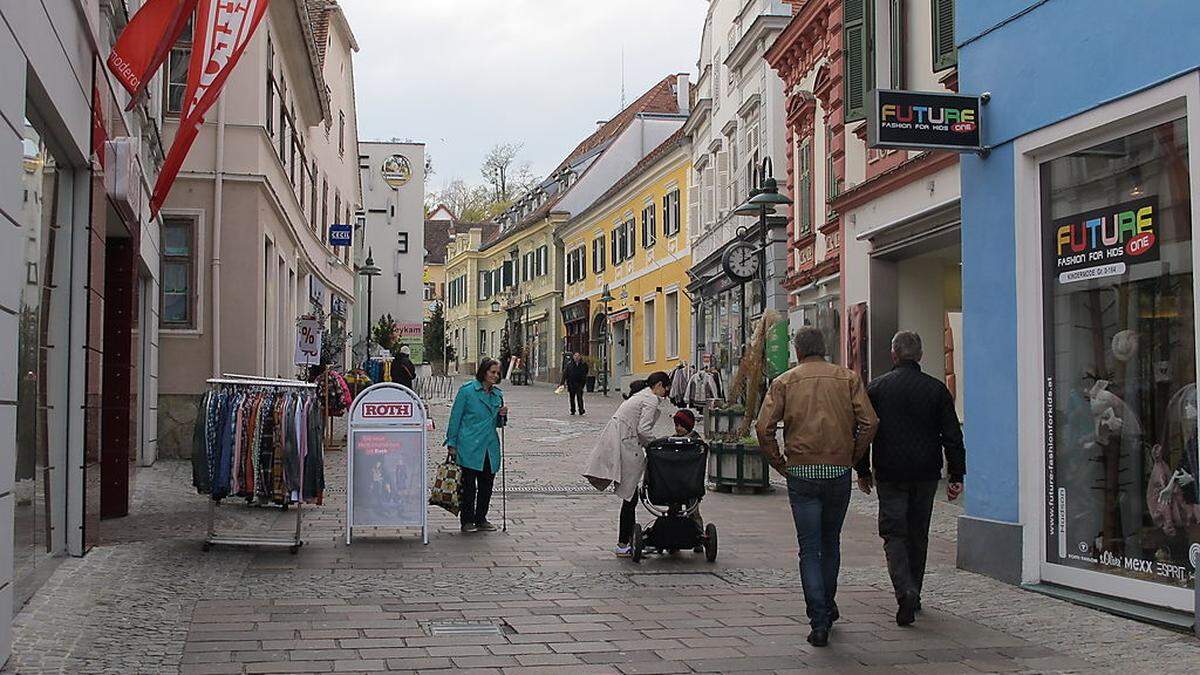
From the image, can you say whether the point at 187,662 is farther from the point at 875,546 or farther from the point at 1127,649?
the point at 875,546

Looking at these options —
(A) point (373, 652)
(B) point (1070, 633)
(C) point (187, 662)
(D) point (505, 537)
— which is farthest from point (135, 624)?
(B) point (1070, 633)

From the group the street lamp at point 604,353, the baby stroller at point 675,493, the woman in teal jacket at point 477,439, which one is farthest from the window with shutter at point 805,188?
the street lamp at point 604,353

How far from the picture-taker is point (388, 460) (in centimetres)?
1169

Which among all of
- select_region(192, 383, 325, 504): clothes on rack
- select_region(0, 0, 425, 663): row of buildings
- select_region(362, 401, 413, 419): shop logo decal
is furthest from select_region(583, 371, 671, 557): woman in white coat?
select_region(0, 0, 425, 663): row of buildings

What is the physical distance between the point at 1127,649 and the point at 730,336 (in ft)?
81.8

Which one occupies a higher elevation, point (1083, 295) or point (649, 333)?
point (649, 333)

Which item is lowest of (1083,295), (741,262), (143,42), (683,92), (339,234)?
(1083,295)

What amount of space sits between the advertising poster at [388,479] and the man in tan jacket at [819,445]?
472 cm

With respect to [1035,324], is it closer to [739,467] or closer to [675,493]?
[675,493]

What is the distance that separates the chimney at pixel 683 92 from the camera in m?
55.6

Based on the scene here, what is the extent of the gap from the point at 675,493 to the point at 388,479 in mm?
2796

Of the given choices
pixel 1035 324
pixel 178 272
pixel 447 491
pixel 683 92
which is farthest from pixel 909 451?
pixel 683 92

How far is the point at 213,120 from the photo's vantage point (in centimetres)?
1995

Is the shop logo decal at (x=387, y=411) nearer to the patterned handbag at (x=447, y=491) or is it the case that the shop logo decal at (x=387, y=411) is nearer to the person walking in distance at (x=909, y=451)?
the patterned handbag at (x=447, y=491)
